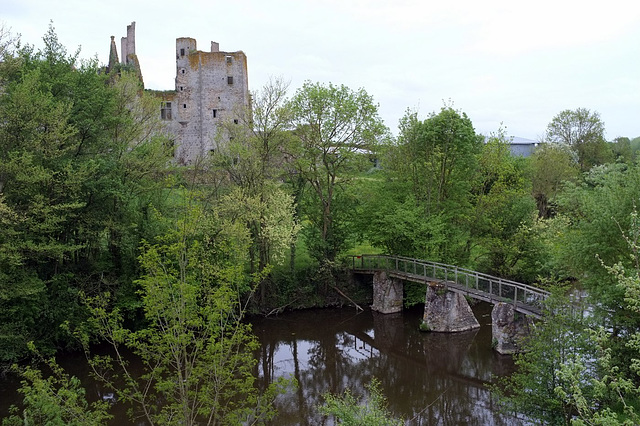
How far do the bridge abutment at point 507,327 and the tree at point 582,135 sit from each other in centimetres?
3369

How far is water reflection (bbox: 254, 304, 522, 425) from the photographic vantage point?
1529cm

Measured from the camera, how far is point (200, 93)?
125ft

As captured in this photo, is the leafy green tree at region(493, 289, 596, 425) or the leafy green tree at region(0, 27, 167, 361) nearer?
the leafy green tree at region(493, 289, 596, 425)

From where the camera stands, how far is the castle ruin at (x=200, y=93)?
38062mm

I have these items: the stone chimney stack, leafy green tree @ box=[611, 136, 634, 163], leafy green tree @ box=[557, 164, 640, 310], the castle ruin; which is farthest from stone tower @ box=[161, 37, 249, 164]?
leafy green tree @ box=[611, 136, 634, 163]

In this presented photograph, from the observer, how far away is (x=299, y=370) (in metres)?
18.9

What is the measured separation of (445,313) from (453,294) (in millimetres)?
992

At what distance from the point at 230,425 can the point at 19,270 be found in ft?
36.5

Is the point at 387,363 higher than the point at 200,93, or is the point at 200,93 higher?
the point at 200,93

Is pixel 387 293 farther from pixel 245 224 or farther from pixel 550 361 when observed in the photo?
pixel 550 361

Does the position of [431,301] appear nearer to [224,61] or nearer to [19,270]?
[19,270]

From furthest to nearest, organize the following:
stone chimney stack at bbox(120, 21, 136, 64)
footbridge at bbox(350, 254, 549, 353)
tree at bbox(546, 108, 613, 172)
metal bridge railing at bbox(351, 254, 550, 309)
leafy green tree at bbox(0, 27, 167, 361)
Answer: tree at bbox(546, 108, 613, 172) < stone chimney stack at bbox(120, 21, 136, 64) < footbridge at bbox(350, 254, 549, 353) < metal bridge railing at bbox(351, 254, 550, 309) < leafy green tree at bbox(0, 27, 167, 361)

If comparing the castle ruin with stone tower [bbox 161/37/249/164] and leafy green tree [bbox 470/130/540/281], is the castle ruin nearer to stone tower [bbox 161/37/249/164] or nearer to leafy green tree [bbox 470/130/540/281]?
stone tower [bbox 161/37/249/164]

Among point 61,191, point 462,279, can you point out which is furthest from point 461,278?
point 61,191
